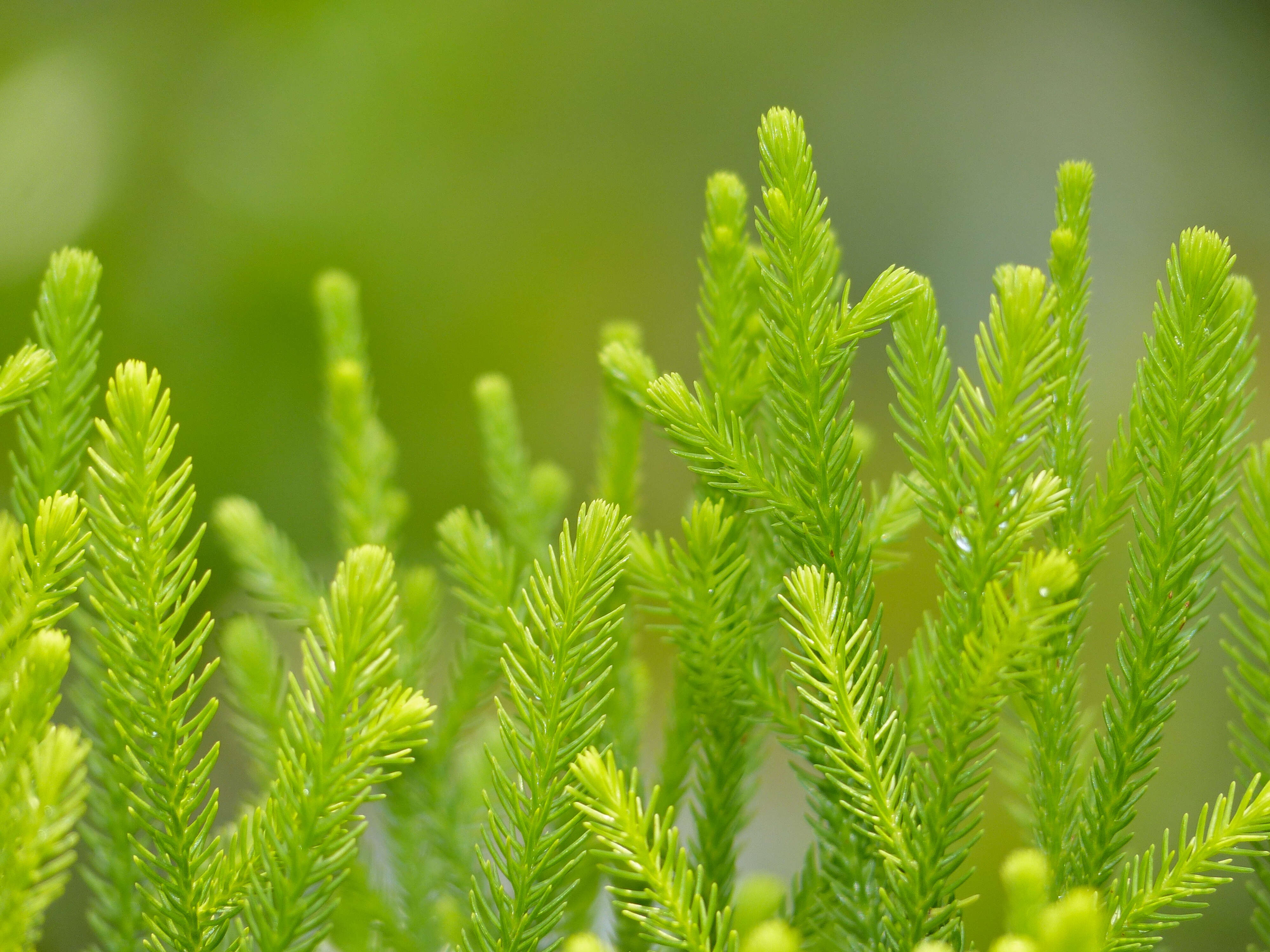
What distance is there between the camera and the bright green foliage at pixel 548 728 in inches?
12.9

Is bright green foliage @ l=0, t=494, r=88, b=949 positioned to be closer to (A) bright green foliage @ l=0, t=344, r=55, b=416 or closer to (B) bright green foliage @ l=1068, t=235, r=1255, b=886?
→ (A) bright green foliage @ l=0, t=344, r=55, b=416

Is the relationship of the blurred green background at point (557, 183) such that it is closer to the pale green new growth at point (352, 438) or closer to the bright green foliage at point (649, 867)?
the pale green new growth at point (352, 438)

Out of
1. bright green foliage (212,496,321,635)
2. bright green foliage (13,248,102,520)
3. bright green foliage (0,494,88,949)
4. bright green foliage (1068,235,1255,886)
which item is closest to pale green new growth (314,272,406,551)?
bright green foliage (212,496,321,635)

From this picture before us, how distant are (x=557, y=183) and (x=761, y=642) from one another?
1147 mm

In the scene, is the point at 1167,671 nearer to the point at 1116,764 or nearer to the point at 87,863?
the point at 1116,764

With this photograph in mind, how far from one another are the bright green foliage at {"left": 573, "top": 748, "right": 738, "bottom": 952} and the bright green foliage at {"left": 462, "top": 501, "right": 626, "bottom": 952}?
0.07 ft

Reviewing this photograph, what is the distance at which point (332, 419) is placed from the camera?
1.91 ft

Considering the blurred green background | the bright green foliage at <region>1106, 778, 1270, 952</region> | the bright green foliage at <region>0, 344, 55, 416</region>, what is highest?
the blurred green background

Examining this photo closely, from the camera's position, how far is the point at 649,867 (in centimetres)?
30

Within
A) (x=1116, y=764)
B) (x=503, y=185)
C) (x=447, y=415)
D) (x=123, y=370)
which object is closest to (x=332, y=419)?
(x=123, y=370)

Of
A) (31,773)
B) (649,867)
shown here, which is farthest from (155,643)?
(649,867)

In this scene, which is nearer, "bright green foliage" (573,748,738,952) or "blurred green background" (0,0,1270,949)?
"bright green foliage" (573,748,738,952)

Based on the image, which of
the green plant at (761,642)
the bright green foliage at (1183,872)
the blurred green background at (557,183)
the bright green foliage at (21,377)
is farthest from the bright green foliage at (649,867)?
the blurred green background at (557,183)

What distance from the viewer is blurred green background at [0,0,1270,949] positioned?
1265 mm
